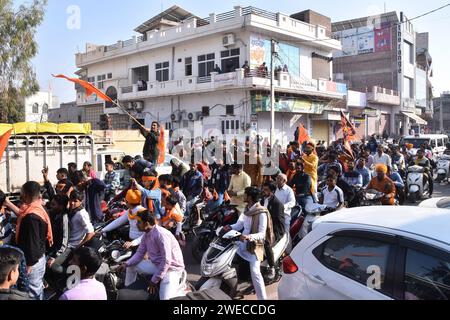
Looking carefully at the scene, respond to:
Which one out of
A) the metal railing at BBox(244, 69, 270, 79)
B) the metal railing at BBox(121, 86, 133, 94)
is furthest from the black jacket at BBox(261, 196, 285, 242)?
the metal railing at BBox(121, 86, 133, 94)

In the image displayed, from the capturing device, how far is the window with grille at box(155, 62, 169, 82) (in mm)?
28250

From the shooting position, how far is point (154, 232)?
165 inches

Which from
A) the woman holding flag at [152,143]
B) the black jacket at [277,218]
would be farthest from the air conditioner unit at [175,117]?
the black jacket at [277,218]

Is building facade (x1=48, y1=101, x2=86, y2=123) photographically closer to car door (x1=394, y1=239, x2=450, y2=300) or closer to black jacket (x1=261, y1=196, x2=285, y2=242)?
black jacket (x1=261, y1=196, x2=285, y2=242)

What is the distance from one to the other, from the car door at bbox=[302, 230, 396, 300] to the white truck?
28.0ft

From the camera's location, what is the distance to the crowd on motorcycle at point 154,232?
3.96 meters

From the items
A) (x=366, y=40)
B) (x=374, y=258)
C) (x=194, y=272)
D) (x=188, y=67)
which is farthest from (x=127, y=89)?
(x=374, y=258)

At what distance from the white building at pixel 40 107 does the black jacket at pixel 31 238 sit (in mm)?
29629

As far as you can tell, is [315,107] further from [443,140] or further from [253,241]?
[253,241]

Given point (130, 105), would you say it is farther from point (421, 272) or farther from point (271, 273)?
point (421, 272)

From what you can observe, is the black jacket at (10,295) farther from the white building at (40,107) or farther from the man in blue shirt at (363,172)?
the white building at (40,107)

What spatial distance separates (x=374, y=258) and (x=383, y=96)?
33.9 meters
